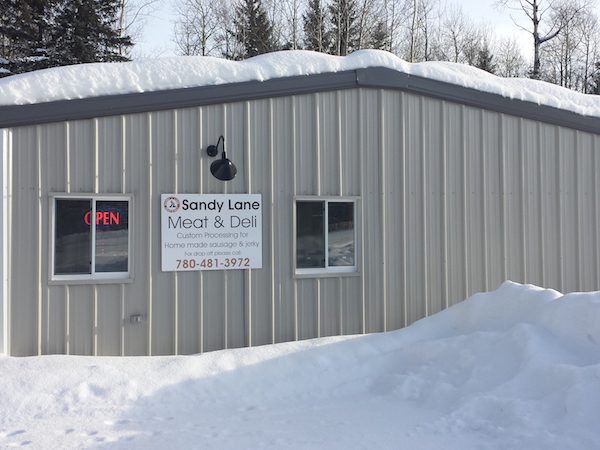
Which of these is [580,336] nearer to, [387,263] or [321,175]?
[387,263]

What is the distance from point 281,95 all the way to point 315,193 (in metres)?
1.41

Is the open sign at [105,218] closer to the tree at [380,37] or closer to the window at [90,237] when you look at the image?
the window at [90,237]

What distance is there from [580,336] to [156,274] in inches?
193

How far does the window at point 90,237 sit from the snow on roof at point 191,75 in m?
1.31

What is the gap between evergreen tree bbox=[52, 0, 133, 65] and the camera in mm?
21750

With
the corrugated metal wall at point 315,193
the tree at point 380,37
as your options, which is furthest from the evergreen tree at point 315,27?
the corrugated metal wall at point 315,193

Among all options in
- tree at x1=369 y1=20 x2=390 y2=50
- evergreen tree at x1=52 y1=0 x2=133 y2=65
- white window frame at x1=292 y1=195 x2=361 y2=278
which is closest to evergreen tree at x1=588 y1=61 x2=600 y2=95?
tree at x1=369 y1=20 x2=390 y2=50

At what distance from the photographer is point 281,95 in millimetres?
7305

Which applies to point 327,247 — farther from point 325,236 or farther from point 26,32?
point 26,32

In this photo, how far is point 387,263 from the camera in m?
7.75

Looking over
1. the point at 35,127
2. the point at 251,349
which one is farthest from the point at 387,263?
the point at 35,127

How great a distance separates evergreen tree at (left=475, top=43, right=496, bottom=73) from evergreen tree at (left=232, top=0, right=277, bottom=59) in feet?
45.9

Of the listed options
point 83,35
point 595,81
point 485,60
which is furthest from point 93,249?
point 595,81

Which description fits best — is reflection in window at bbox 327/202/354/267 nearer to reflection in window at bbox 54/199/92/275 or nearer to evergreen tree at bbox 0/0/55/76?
reflection in window at bbox 54/199/92/275
